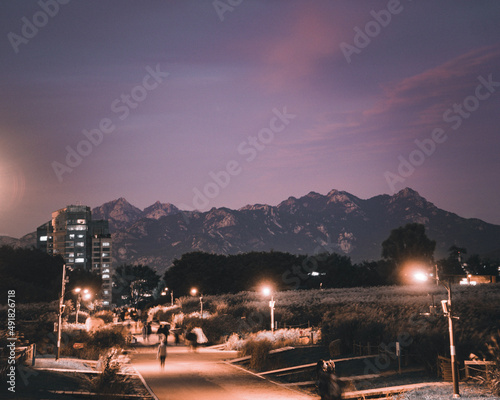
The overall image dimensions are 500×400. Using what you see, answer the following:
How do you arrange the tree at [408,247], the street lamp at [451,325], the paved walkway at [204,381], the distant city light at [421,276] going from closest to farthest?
1. the street lamp at [451,325]
2. the distant city light at [421,276]
3. the paved walkway at [204,381]
4. the tree at [408,247]

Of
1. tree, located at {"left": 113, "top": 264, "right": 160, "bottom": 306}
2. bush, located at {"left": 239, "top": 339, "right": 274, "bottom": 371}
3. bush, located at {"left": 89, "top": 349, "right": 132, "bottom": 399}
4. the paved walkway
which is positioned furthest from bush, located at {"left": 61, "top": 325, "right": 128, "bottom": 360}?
tree, located at {"left": 113, "top": 264, "right": 160, "bottom": 306}

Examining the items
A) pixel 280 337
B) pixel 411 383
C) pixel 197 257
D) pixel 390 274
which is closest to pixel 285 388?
pixel 411 383

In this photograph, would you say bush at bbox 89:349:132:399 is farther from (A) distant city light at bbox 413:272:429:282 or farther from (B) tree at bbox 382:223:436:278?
(B) tree at bbox 382:223:436:278

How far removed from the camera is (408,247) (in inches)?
4424

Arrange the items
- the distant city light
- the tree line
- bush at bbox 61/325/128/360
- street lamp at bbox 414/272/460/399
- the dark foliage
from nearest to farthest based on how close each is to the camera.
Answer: street lamp at bbox 414/272/460/399, the distant city light, bush at bbox 61/325/128/360, the tree line, the dark foliage

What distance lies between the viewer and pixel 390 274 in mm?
111625

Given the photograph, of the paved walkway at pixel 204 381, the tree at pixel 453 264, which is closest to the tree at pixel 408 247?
the tree at pixel 453 264

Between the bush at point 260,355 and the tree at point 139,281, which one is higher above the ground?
the tree at point 139,281

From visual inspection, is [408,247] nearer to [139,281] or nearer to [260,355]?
[260,355]

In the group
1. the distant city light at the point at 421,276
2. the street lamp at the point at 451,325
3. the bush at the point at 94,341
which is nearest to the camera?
the street lamp at the point at 451,325

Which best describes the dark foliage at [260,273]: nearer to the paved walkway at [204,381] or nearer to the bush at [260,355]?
the bush at [260,355]

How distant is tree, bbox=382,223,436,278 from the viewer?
111500 mm

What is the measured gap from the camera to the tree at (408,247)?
112 metres

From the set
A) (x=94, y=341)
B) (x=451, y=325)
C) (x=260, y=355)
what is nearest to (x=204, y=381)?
(x=260, y=355)
